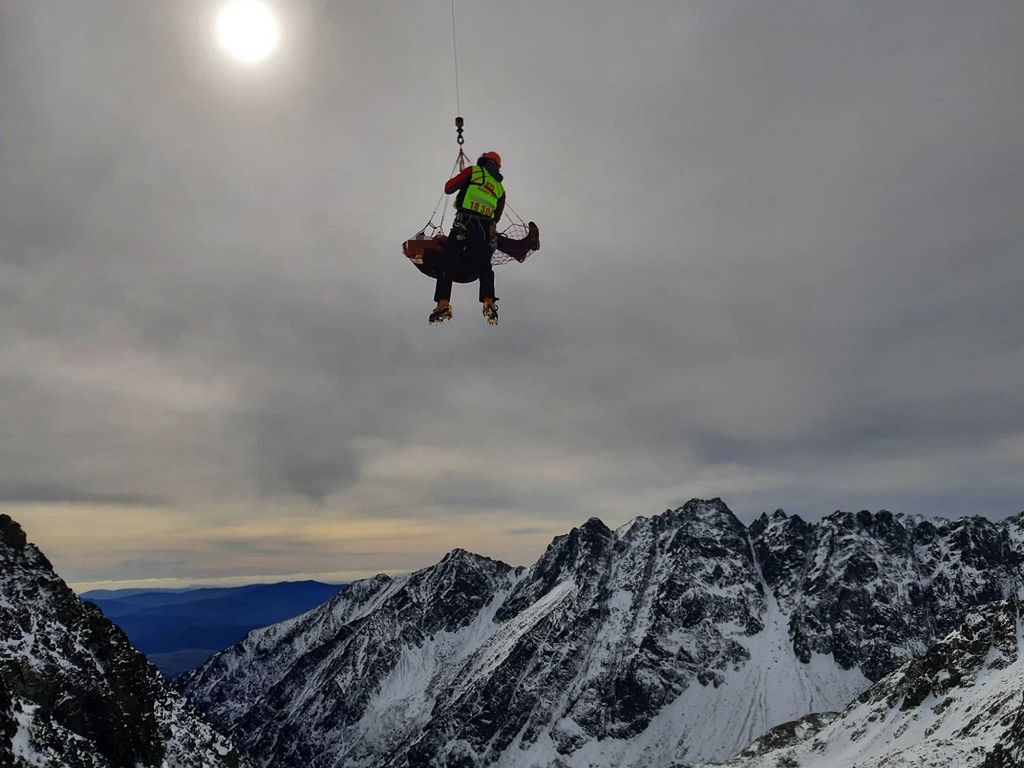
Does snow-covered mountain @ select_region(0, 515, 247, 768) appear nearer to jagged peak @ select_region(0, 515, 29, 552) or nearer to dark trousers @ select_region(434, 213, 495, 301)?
jagged peak @ select_region(0, 515, 29, 552)

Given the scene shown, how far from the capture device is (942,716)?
329ft

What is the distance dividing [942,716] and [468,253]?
10744 cm

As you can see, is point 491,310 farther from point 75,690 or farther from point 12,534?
point 12,534

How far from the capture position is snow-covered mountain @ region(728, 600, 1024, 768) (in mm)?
82438

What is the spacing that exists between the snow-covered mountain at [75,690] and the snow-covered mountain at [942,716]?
281ft

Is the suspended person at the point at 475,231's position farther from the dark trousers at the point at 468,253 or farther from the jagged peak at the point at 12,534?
the jagged peak at the point at 12,534

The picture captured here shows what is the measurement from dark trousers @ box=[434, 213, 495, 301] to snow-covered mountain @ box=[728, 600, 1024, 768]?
76.8 metres

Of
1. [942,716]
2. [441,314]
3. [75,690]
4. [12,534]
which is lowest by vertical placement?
[942,716]

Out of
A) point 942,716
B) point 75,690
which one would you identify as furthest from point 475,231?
point 942,716

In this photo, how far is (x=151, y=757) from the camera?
235 feet

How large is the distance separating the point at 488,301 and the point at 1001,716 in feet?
293

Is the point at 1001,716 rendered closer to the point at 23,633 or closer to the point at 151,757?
→ the point at 151,757

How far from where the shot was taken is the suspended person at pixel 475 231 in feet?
107

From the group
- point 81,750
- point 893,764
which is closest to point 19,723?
point 81,750
